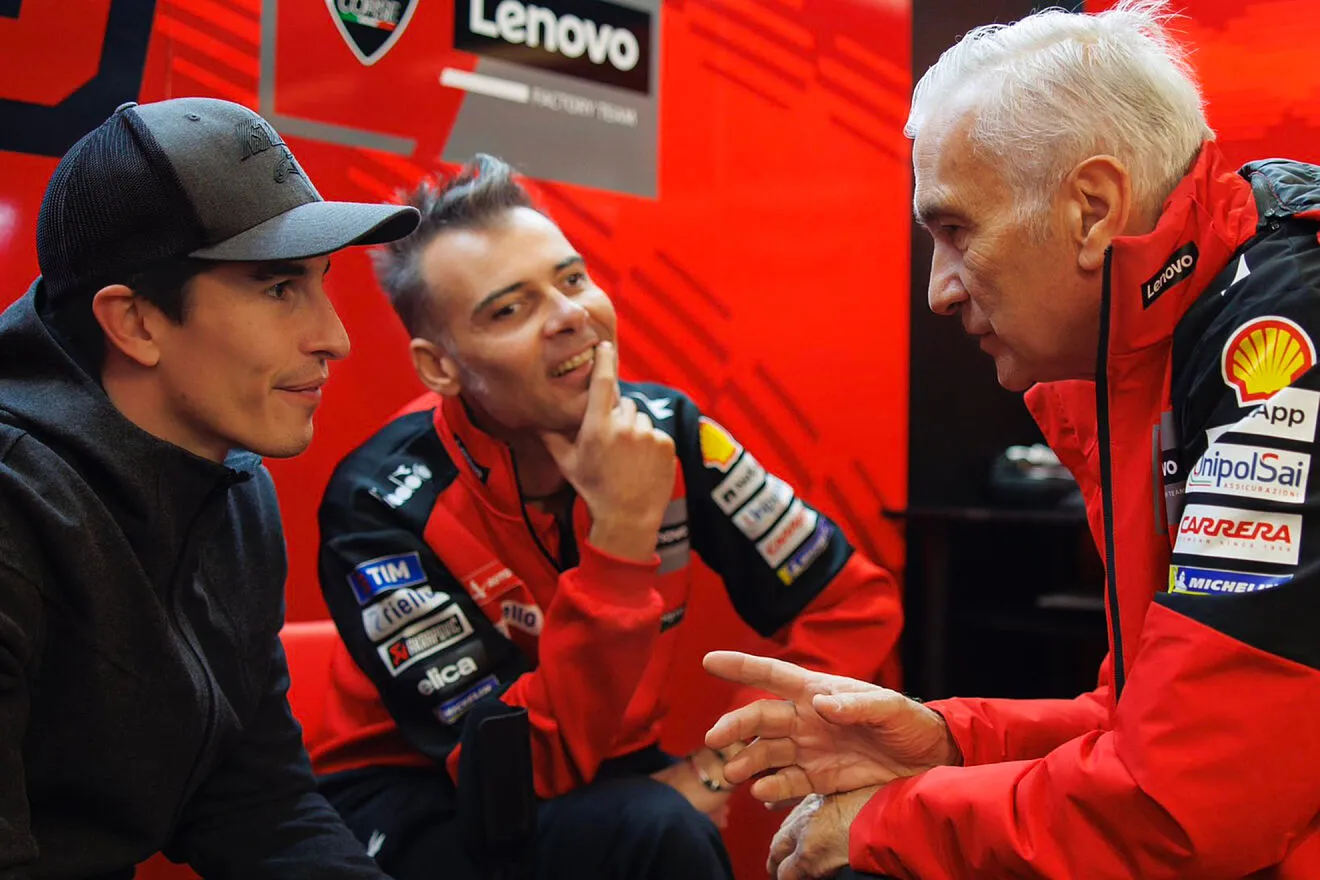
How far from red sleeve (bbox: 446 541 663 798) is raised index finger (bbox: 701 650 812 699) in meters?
0.30

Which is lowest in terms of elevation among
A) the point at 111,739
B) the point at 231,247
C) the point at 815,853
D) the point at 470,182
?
the point at 815,853

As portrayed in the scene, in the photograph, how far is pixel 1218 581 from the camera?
2.97ft

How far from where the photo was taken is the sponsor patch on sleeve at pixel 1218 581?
875 mm

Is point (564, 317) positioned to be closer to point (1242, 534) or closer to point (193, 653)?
point (193, 653)

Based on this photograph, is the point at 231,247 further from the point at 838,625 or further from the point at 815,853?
the point at 838,625

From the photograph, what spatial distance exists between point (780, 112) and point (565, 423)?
144cm

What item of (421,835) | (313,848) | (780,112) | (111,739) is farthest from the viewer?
(780,112)

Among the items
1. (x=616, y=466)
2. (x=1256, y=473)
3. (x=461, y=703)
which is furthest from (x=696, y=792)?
(x=1256, y=473)

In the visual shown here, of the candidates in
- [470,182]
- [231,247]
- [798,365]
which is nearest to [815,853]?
[231,247]

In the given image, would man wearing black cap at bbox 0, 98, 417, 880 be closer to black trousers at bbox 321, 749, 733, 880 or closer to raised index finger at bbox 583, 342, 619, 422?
black trousers at bbox 321, 749, 733, 880

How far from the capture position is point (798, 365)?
9.73 ft

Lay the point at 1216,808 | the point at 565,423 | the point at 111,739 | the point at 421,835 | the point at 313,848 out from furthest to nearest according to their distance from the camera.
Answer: the point at 565,423
the point at 421,835
the point at 313,848
the point at 111,739
the point at 1216,808

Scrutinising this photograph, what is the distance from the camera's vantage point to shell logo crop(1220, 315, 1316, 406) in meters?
0.90

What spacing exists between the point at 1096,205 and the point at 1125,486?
275 millimetres
